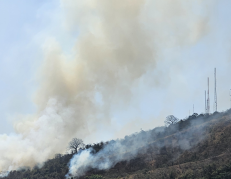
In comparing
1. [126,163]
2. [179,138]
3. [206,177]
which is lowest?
[206,177]

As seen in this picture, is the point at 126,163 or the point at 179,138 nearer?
the point at 126,163

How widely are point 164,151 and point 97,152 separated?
77.6 ft

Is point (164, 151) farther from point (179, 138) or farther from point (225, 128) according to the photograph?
point (225, 128)

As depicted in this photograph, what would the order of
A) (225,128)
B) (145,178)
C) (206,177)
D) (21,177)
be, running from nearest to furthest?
(206,177) → (145,178) → (225,128) → (21,177)

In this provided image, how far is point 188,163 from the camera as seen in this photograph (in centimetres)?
8694

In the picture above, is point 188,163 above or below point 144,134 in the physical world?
below

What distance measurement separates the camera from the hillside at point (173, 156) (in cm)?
8188

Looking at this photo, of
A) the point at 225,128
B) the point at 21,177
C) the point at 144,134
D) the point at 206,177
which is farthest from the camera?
the point at 144,134

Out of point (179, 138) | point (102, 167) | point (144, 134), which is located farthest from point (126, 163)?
point (144, 134)

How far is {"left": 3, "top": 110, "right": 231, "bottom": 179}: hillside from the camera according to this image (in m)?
81.9

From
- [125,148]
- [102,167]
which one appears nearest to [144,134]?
[125,148]

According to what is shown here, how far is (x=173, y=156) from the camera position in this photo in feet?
323

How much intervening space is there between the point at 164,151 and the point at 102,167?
2029 centimetres

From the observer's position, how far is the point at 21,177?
356 ft
